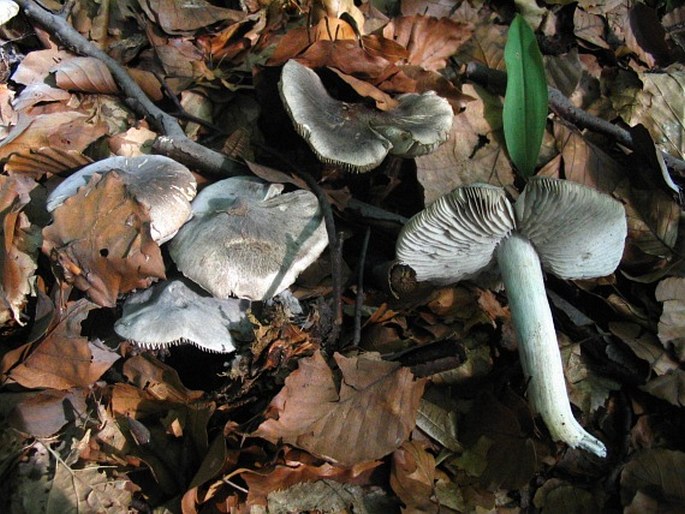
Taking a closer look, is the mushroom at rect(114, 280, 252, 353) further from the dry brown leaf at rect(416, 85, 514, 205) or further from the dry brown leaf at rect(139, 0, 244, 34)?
the dry brown leaf at rect(139, 0, 244, 34)

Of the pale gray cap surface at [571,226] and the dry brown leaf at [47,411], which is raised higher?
the pale gray cap surface at [571,226]

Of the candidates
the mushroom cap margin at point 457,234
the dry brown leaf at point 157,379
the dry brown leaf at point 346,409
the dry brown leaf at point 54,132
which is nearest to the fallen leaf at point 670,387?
the mushroom cap margin at point 457,234

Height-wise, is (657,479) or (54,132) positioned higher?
(54,132)

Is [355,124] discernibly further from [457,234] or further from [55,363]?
[55,363]

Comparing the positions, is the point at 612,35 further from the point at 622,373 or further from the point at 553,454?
the point at 553,454

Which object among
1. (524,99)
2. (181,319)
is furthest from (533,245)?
(181,319)

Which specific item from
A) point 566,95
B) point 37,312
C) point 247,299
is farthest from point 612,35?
point 37,312

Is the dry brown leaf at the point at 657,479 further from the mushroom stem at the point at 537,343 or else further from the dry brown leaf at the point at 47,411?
the dry brown leaf at the point at 47,411
